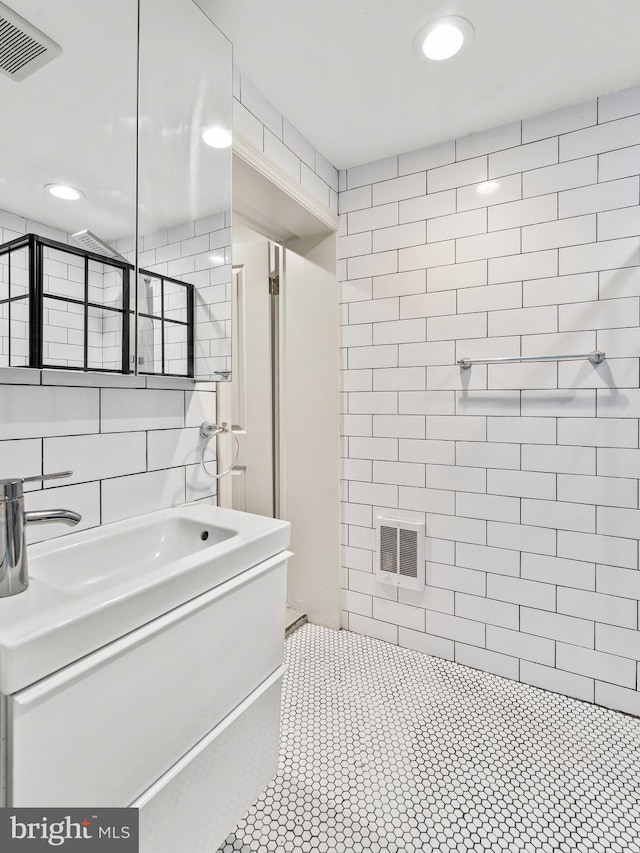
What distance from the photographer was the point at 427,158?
6.68 feet

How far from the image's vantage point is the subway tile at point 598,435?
66.0 inches

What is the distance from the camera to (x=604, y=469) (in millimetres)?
1717

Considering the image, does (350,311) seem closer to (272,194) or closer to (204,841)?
(272,194)

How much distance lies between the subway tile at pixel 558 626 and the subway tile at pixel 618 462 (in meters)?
0.60

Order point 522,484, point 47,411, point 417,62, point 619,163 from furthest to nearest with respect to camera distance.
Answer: point 522,484 < point 619,163 < point 417,62 < point 47,411

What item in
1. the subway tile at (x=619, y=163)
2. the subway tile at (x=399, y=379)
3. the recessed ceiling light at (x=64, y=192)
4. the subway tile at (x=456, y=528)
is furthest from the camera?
the subway tile at (x=399, y=379)

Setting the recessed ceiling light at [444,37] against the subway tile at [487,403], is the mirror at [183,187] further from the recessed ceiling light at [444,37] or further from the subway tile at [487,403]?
the subway tile at [487,403]

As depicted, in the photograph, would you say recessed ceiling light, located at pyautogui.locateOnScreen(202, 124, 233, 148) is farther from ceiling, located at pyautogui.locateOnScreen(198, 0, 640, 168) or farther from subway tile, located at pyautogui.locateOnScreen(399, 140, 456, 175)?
subway tile, located at pyautogui.locateOnScreen(399, 140, 456, 175)

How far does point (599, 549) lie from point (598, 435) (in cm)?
45

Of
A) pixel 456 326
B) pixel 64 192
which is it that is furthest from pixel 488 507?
pixel 64 192

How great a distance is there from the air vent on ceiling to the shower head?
0.98 feet

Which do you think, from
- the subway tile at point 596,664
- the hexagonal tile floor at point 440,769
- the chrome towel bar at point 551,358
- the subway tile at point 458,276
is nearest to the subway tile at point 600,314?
the chrome towel bar at point 551,358

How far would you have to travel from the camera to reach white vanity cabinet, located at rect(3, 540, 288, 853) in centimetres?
73

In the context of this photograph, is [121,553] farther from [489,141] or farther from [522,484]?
[489,141]
